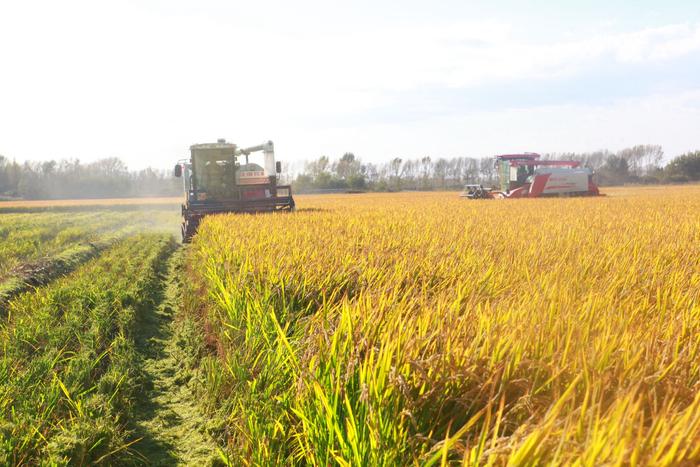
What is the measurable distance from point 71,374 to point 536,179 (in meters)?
25.4

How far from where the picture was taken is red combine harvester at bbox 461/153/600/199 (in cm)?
2670

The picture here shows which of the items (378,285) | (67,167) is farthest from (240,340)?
(67,167)

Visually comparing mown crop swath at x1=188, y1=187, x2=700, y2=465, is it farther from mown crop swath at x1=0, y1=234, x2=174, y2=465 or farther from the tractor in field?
the tractor in field

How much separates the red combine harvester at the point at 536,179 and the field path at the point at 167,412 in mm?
23249

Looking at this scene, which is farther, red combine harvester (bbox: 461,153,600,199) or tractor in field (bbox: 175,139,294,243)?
red combine harvester (bbox: 461,153,600,199)

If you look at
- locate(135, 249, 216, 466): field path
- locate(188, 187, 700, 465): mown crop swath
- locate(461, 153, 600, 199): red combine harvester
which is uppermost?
locate(461, 153, 600, 199): red combine harvester

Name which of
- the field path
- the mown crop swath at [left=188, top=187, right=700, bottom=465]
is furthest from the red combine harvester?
the field path

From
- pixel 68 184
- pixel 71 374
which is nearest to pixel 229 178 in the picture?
pixel 71 374

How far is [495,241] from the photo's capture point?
7.34 m

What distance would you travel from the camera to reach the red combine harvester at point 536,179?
87.6 ft

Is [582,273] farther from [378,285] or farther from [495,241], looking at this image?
[495,241]

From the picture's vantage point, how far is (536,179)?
87.1 feet

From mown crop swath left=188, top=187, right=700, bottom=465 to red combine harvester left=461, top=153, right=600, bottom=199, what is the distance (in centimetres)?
2196

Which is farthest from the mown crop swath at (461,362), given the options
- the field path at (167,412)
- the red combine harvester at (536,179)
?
the red combine harvester at (536,179)
